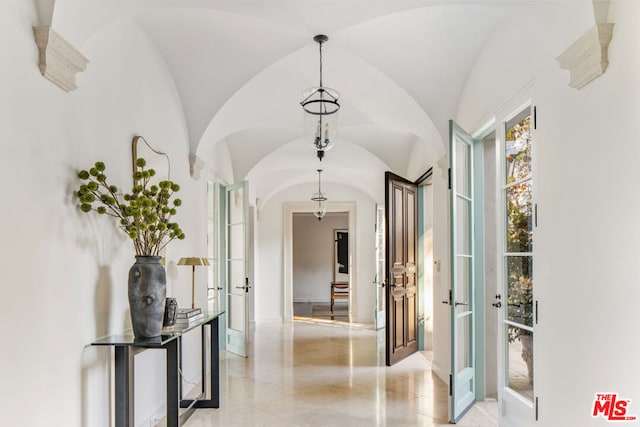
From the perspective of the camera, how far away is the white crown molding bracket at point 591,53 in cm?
217

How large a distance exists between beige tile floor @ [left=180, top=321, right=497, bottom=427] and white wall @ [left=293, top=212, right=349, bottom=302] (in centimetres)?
706

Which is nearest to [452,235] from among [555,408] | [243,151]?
[555,408]

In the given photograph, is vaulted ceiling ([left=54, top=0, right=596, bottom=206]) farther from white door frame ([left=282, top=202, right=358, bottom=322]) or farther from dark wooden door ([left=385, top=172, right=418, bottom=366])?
white door frame ([left=282, top=202, right=358, bottom=322])

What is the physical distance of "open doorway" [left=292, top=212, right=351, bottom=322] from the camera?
47.4 feet

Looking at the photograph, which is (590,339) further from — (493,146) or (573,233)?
(493,146)

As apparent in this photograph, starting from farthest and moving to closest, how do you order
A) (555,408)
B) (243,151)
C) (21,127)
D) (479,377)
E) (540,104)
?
(243,151), (479,377), (540,104), (555,408), (21,127)

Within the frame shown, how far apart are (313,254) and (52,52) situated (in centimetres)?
1248

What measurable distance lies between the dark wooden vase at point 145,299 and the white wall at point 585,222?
2.25 m

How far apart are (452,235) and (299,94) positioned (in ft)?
6.92

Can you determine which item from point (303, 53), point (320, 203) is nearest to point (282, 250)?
point (320, 203)

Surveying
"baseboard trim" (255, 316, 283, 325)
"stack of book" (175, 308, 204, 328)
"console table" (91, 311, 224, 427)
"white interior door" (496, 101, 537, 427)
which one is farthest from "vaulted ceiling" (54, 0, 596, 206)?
"baseboard trim" (255, 316, 283, 325)

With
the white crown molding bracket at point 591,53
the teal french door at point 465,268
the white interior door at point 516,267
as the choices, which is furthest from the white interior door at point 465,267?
the white crown molding bracket at point 591,53

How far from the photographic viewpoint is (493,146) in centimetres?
433

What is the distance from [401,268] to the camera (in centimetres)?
633
